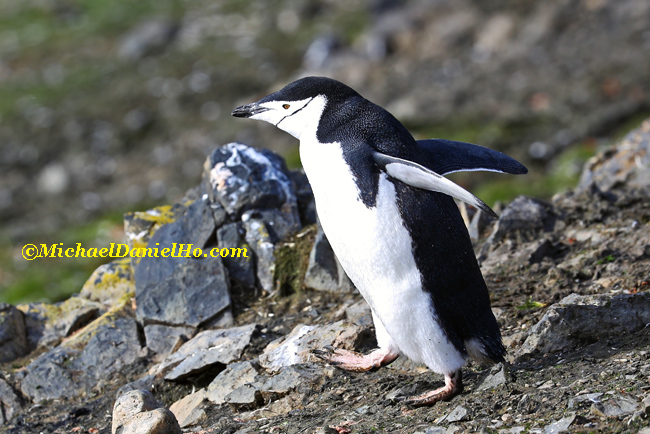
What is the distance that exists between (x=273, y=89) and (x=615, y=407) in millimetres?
15504

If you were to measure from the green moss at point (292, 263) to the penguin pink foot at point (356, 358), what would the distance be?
58.4 inches

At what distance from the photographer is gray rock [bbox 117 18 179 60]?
2298cm

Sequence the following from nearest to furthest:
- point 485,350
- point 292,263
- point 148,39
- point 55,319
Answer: point 485,350 → point 292,263 → point 55,319 → point 148,39

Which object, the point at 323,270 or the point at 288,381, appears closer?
the point at 288,381

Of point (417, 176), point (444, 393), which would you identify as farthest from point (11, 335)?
point (417, 176)

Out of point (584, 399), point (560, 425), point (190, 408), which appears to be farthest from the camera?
point (190, 408)

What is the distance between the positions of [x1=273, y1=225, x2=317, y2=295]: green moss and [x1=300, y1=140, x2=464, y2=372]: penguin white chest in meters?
1.98

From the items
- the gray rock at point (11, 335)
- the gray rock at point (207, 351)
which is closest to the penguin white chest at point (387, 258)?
the gray rock at point (207, 351)

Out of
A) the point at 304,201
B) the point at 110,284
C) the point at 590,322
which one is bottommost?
the point at 590,322

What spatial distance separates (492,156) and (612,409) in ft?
5.47

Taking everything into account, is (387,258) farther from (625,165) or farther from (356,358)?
(625,165)

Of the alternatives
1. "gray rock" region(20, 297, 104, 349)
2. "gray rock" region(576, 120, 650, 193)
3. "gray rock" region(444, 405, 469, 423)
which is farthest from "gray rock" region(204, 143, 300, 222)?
"gray rock" region(444, 405, 469, 423)

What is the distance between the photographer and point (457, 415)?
353 cm

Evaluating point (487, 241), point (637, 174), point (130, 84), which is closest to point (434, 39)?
point (130, 84)
